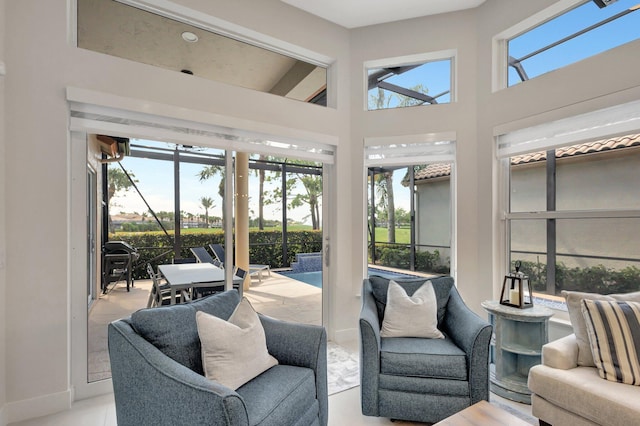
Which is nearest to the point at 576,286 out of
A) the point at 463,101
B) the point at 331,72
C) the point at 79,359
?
the point at 463,101

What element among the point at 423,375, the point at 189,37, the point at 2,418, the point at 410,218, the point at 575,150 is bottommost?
the point at 2,418

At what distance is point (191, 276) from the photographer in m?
2.97

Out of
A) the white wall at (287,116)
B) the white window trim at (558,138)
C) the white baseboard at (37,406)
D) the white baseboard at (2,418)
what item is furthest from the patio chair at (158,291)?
the white window trim at (558,138)

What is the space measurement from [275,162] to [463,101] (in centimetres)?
206

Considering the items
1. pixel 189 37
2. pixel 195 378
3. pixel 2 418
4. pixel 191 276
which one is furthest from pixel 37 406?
pixel 189 37

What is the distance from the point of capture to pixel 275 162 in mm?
3396

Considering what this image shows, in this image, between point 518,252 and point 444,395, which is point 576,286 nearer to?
point 518,252

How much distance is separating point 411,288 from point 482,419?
1275mm

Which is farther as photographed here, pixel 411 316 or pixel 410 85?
pixel 410 85

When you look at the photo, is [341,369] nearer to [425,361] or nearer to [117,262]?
[425,361]

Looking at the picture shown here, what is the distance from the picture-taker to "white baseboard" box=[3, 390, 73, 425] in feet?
6.95

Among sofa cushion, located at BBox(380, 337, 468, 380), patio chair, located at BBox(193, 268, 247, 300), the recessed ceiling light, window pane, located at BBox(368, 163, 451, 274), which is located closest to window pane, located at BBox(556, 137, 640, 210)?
window pane, located at BBox(368, 163, 451, 274)

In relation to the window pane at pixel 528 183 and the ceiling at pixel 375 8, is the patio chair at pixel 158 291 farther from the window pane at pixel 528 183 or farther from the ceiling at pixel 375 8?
the window pane at pixel 528 183

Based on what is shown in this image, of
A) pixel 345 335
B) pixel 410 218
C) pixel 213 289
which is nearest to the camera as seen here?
pixel 213 289
